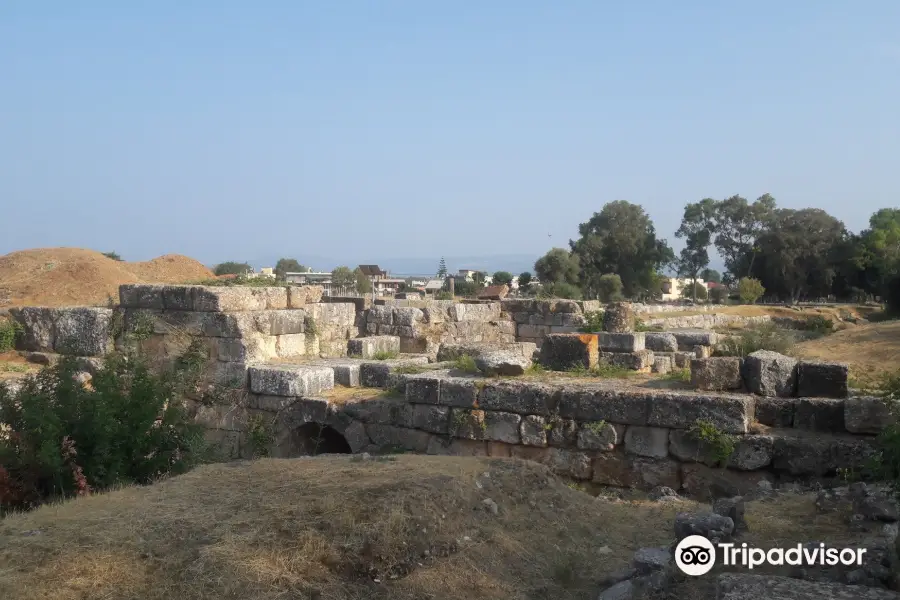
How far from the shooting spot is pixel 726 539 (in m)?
4.53

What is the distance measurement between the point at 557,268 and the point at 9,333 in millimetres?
39672

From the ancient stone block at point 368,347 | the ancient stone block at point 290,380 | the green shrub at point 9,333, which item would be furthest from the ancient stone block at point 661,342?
the green shrub at point 9,333

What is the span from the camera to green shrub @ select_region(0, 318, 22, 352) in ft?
39.1

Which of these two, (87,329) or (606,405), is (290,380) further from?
(606,405)

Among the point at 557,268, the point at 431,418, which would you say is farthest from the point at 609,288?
the point at 431,418

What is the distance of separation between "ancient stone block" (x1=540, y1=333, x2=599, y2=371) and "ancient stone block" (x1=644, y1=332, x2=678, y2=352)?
3.97m

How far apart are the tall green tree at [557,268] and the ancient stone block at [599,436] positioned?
4045 cm

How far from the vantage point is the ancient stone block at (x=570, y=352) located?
31.8ft

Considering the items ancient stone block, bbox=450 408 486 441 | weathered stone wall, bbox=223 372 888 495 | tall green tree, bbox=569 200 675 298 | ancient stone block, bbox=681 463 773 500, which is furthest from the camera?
tall green tree, bbox=569 200 675 298

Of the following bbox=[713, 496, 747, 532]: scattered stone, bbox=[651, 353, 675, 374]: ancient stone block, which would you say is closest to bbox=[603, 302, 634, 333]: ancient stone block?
bbox=[651, 353, 675, 374]: ancient stone block

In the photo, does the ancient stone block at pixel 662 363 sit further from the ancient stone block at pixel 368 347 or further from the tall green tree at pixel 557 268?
the tall green tree at pixel 557 268

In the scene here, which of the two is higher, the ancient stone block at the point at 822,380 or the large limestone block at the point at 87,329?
the large limestone block at the point at 87,329

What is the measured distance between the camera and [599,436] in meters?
7.73

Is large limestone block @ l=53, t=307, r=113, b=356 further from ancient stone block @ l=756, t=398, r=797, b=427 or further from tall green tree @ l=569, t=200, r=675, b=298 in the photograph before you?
tall green tree @ l=569, t=200, r=675, b=298
